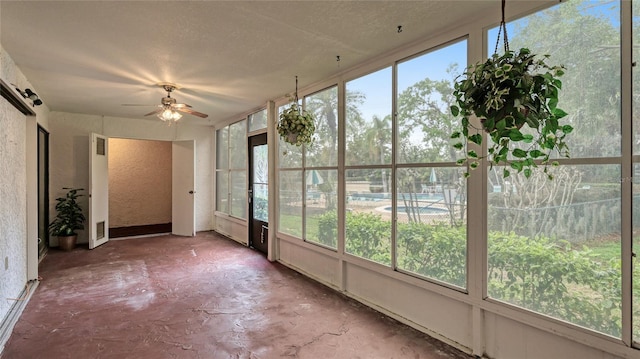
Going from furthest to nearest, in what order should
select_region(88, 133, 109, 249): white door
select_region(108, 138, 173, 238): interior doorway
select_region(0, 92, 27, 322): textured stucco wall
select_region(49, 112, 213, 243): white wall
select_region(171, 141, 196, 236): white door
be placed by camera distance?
1. select_region(108, 138, 173, 238): interior doorway
2. select_region(171, 141, 196, 236): white door
3. select_region(49, 112, 213, 243): white wall
4. select_region(88, 133, 109, 249): white door
5. select_region(0, 92, 27, 322): textured stucco wall

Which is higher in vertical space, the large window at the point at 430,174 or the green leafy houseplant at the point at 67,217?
the large window at the point at 430,174

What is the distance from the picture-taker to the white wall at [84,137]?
5.38 meters

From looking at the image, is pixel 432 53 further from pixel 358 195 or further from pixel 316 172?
pixel 316 172

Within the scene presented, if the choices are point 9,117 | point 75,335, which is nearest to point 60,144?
point 9,117

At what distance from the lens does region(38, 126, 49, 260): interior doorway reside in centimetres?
460

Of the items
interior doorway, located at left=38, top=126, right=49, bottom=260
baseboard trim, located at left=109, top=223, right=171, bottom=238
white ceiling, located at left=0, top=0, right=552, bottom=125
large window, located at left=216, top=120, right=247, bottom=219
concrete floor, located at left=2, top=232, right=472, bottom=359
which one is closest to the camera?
white ceiling, located at left=0, top=0, right=552, bottom=125

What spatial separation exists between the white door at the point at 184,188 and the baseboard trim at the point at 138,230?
28.3 inches

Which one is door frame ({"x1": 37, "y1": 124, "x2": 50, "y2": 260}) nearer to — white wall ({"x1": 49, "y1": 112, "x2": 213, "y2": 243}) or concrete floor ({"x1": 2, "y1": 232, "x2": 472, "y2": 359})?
white wall ({"x1": 49, "y1": 112, "x2": 213, "y2": 243})

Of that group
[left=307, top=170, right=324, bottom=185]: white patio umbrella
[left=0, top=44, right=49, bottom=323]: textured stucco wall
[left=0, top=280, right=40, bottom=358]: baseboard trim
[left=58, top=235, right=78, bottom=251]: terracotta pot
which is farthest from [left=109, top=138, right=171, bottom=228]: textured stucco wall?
[left=307, top=170, right=324, bottom=185]: white patio umbrella

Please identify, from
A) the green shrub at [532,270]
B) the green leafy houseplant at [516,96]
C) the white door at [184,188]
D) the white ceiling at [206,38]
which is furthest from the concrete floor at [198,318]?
the white ceiling at [206,38]

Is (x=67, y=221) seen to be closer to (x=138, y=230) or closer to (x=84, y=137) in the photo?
(x=84, y=137)

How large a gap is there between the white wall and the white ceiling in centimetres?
184

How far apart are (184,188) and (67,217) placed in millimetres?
1959

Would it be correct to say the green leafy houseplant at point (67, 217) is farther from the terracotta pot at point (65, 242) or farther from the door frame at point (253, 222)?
the door frame at point (253, 222)
